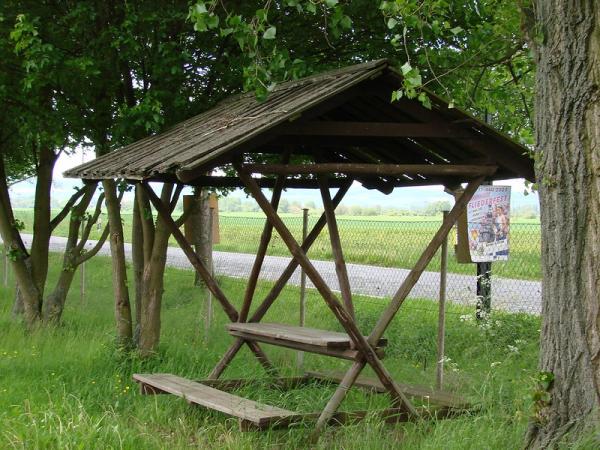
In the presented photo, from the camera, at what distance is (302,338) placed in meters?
6.59

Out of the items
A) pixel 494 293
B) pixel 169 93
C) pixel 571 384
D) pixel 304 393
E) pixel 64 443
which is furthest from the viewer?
pixel 494 293

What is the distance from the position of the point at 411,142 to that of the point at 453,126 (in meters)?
0.89

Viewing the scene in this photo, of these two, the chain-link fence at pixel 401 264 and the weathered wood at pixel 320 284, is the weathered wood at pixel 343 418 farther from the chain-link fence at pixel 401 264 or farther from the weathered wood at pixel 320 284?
the chain-link fence at pixel 401 264

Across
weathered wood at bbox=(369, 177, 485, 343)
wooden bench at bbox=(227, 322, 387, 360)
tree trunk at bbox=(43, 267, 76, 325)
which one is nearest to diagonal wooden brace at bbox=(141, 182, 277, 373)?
wooden bench at bbox=(227, 322, 387, 360)

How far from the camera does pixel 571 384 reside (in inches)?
202

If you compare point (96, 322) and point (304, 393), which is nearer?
point (304, 393)

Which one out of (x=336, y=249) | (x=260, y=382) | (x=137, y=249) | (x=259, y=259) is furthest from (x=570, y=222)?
(x=137, y=249)

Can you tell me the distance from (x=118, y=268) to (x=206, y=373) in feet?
6.14

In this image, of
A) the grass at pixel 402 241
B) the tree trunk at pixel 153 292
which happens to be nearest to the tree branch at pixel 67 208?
the grass at pixel 402 241

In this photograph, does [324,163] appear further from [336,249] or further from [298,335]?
[298,335]

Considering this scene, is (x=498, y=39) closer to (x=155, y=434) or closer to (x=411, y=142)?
(x=411, y=142)

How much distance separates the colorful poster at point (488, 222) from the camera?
34.6 feet

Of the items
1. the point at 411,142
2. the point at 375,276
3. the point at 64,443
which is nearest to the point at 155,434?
the point at 64,443

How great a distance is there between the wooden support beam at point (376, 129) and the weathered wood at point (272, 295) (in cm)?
145
